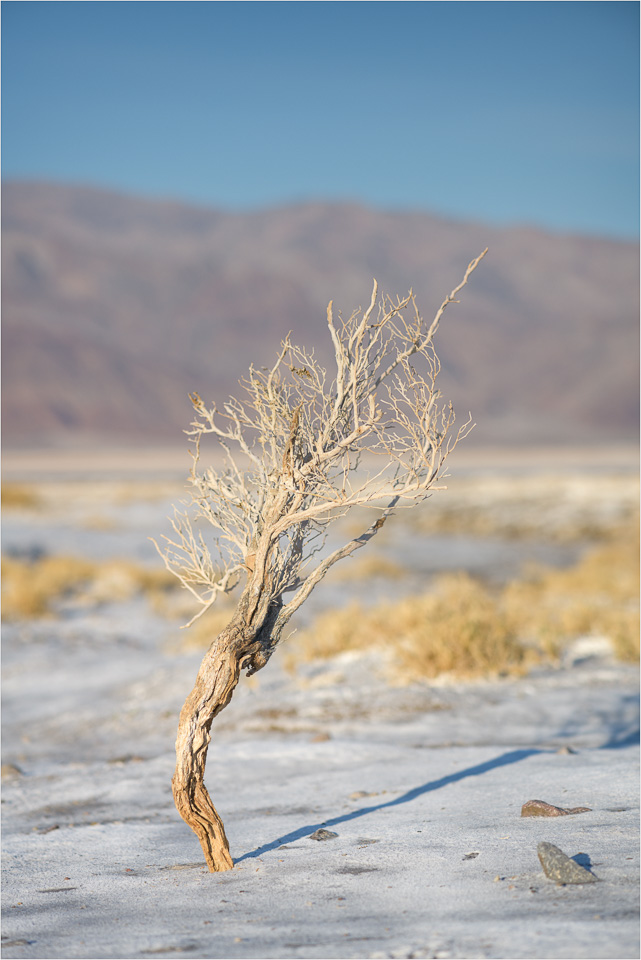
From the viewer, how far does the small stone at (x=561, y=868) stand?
3.80m

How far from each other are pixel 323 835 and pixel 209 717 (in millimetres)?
927

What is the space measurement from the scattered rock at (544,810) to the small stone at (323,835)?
37.5 inches

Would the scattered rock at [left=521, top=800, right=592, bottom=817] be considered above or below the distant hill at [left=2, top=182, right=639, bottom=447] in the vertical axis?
below

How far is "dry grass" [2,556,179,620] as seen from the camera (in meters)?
14.1

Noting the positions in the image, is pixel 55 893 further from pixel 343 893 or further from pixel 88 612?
pixel 88 612

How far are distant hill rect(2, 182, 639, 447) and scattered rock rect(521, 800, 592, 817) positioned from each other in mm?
74410

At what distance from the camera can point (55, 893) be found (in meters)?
4.45

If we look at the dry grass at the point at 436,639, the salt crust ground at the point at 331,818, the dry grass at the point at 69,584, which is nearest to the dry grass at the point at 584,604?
the dry grass at the point at 436,639

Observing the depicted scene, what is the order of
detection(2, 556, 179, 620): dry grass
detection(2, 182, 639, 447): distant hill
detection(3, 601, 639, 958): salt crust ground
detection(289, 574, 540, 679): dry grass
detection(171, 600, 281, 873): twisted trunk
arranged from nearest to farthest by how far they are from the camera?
detection(3, 601, 639, 958): salt crust ground < detection(171, 600, 281, 873): twisted trunk < detection(289, 574, 540, 679): dry grass < detection(2, 556, 179, 620): dry grass < detection(2, 182, 639, 447): distant hill

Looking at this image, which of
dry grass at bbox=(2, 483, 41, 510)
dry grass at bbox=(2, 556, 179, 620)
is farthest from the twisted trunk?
dry grass at bbox=(2, 483, 41, 510)

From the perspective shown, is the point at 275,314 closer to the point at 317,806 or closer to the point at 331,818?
the point at 317,806

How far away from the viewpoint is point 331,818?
5.49m

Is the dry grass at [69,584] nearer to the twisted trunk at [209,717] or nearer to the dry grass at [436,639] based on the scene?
the dry grass at [436,639]

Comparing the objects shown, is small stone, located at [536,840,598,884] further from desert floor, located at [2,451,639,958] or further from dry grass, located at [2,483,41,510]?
dry grass, located at [2,483,41,510]
